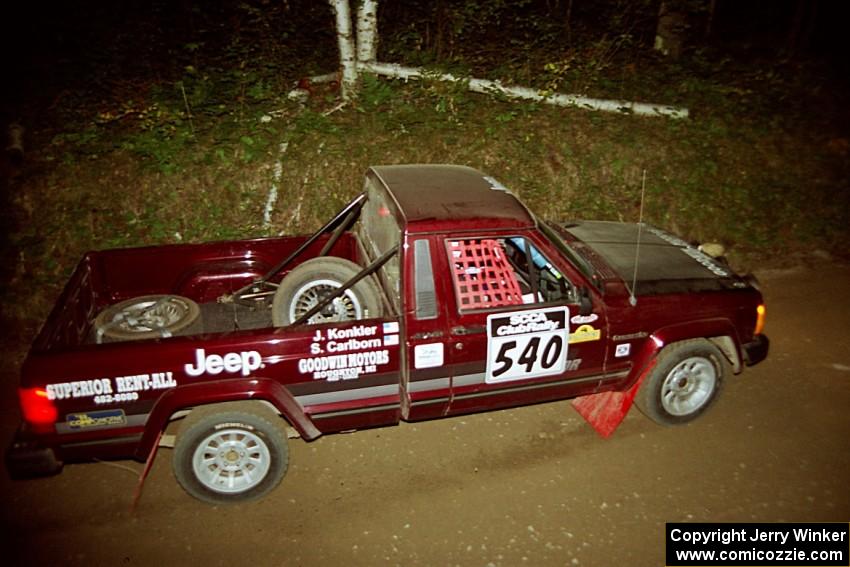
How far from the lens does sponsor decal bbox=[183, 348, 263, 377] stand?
347 cm

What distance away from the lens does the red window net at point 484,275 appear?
4.09m

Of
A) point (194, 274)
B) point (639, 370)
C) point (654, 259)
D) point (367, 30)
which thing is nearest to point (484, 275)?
point (639, 370)

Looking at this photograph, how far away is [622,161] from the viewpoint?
819cm

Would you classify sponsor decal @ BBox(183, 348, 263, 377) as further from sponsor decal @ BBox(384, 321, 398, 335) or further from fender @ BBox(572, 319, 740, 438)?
fender @ BBox(572, 319, 740, 438)

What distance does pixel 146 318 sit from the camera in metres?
4.39

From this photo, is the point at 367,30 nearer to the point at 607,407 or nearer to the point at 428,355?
the point at 428,355

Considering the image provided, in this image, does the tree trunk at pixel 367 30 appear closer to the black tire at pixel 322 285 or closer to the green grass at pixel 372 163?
the green grass at pixel 372 163

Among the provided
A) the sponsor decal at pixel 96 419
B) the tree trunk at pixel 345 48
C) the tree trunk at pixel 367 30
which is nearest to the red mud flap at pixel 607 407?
the sponsor decal at pixel 96 419

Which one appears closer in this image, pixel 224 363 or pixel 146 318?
pixel 224 363

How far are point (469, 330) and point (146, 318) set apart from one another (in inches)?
100

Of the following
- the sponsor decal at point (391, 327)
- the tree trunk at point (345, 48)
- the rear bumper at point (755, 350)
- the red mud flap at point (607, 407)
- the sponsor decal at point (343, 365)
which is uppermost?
the tree trunk at point (345, 48)

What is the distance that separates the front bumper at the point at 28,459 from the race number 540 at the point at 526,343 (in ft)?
9.27

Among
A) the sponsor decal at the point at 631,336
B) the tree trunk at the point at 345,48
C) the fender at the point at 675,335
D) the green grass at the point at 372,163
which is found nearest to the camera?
the sponsor decal at the point at 631,336

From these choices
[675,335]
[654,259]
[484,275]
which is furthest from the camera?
[654,259]
